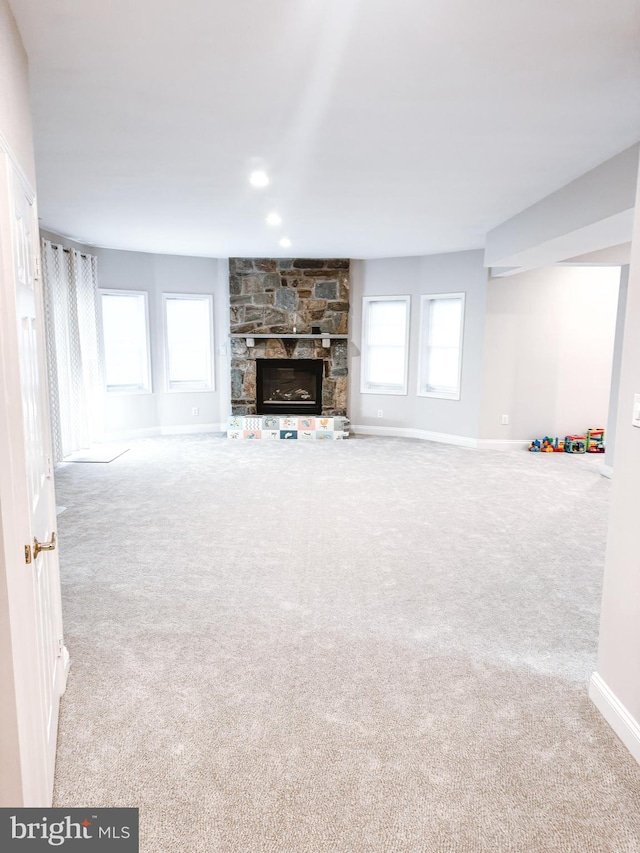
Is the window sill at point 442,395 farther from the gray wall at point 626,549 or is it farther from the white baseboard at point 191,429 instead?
the gray wall at point 626,549

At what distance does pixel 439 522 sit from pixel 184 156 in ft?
Answer: 10.5

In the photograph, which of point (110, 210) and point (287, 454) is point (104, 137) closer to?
point (110, 210)

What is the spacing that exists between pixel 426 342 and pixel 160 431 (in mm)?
4057

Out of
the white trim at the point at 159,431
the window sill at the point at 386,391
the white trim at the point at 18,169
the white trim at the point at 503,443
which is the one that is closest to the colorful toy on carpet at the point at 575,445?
the white trim at the point at 503,443

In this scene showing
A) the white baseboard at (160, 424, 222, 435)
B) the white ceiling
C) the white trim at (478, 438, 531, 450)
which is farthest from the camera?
the white baseboard at (160, 424, 222, 435)

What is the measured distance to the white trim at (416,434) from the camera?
24.4ft

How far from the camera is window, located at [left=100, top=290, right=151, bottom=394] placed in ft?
24.5

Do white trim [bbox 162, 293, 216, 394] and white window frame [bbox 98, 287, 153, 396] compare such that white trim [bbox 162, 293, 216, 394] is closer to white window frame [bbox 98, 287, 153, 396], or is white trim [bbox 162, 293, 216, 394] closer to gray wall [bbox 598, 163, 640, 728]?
white window frame [bbox 98, 287, 153, 396]

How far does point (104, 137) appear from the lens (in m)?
3.12

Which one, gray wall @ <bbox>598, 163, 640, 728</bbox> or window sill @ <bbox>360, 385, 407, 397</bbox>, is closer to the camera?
gray wall @ <bbox>598, 163, 640, 728</bbox>

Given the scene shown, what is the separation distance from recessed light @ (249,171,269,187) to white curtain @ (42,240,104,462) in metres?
2.99

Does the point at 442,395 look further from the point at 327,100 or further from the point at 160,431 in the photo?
the point at 327,100

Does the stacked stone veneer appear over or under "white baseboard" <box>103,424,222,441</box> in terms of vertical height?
over

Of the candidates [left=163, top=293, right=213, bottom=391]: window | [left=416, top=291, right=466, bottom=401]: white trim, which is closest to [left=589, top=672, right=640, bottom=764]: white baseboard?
[left=416, top=291, right=466, bottom=401]: white trim
